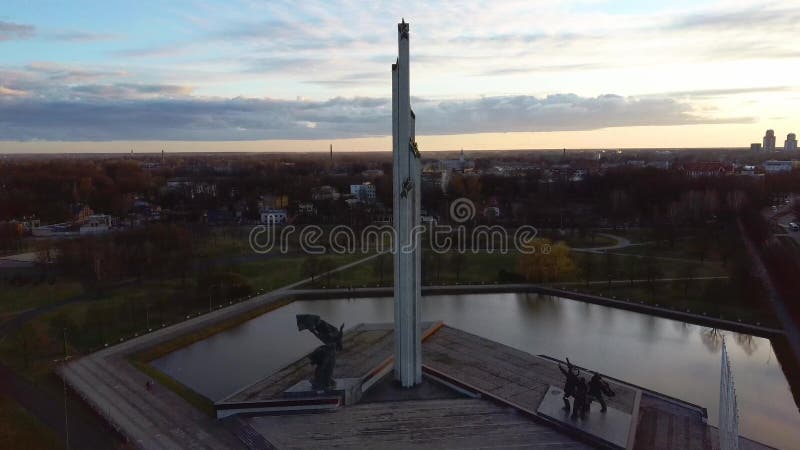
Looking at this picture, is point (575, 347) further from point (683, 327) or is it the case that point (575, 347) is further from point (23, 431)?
point (23, 431)

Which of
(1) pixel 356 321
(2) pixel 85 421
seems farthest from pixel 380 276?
(2) pixel 85 421

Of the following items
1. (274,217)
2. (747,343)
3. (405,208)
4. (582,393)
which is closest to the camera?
(582,393)

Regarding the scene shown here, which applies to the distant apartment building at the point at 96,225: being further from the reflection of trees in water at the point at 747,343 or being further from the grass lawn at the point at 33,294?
the reflection of trees in water at the point at 747,343

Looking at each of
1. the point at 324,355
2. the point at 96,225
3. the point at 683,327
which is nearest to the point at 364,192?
the point at 96,225

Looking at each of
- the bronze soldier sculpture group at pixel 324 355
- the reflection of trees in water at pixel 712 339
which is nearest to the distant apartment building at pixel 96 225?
the bronze soldier sculpture group at pixel 324 355

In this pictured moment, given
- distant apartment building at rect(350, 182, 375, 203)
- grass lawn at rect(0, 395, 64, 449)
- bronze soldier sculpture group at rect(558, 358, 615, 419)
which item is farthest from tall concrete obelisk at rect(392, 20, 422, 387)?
distant apartment building at rect(350, 182, 375, 203)

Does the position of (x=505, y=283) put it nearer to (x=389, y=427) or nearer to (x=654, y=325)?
(x=654, y=325)
